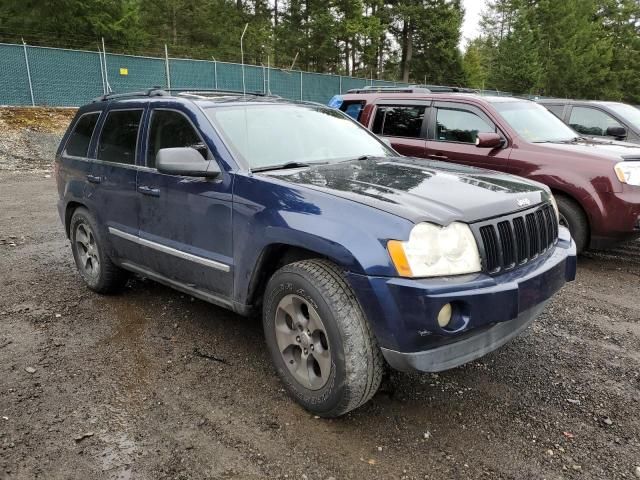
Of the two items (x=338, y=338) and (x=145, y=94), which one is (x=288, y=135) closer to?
(x=145, y=94)

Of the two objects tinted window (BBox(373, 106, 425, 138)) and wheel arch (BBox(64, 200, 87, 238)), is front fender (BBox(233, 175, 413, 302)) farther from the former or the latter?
tinted window (BBox(373, 106, 425, 138))

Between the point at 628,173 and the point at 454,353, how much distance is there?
13.3 feet

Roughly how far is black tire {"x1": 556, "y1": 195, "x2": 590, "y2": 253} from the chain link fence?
10.9m

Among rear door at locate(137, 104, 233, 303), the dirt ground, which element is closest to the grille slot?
the dirt ground

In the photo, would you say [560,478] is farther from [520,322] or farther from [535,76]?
[535,76]

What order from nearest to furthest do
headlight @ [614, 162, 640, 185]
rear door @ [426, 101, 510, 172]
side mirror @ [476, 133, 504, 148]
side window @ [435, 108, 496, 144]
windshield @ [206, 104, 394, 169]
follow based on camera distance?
windshield @ [206, 104, 394, 169]
headlight @ [614, 162, 640, 185]
side mirror @ [476, 133, 504, 148]
rear door @ [426, 101, 510, 172]
side window @ [435, 108, 496, 144]

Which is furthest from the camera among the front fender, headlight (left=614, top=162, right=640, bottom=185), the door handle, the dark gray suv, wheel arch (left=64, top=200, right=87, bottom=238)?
the dark gray suv

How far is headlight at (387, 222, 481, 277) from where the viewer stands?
2472 millimetres

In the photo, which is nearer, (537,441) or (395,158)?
(537,441)

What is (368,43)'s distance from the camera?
136ft

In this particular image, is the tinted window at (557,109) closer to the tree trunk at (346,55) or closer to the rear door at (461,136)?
the rear door at (461,136)

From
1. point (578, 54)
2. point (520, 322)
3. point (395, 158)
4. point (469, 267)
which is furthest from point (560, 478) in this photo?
point (578, 54)

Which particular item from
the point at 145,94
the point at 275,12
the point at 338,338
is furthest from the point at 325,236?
the point at 275,12

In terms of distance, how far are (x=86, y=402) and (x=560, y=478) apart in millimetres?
2588
